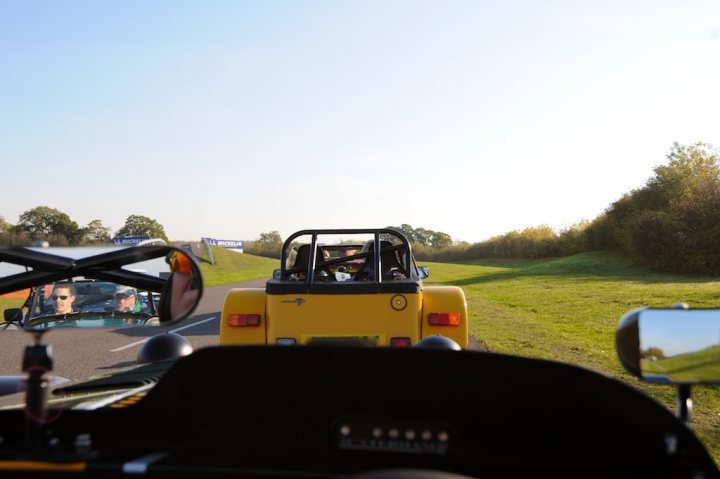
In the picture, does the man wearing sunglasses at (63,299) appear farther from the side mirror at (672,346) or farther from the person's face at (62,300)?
the side mirror at (672,346)

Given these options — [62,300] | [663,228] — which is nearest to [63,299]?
[62,300]

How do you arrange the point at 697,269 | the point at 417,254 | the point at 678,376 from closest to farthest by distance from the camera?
the point at 678,376 < the point at 697,269 < the point at 417,254

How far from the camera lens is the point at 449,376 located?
140 cm

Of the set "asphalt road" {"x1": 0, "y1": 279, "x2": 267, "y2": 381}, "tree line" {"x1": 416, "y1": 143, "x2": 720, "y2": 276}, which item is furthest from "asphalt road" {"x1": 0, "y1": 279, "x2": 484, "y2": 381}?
"tree line" {"x1": 416, "y1": 143, "x2": 720, "y2": 276}

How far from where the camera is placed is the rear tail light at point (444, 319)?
22.1 feet

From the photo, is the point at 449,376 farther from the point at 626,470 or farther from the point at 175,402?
the point at 175,402

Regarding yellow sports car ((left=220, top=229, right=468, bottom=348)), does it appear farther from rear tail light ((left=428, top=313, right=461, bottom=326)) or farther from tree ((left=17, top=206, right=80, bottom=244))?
tree ((left=17, top=206, right=80, bottom=244))

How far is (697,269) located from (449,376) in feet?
131

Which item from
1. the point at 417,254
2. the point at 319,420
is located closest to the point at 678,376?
the point at 319,420

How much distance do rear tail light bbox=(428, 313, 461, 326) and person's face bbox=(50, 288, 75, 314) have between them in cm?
480

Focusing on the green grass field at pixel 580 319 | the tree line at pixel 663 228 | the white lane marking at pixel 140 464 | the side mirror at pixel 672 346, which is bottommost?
the green grass field at pixel 580 319

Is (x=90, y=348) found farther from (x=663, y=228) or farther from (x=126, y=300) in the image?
(x=663, y=228)

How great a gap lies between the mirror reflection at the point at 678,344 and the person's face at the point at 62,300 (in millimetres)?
1711

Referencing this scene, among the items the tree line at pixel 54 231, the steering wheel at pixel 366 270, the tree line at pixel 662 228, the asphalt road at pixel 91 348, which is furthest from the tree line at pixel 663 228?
the tree line at pixel 54 231
